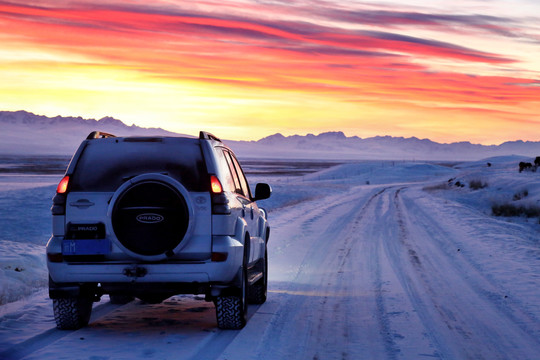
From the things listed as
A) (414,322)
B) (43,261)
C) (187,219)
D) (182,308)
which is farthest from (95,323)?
(43,261)

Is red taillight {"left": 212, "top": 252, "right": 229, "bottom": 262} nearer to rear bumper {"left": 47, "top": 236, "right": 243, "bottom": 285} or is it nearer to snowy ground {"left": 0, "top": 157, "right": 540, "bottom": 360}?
rear bumper {"left": 47, "top": 236, "right": 243, "bottom": 285}

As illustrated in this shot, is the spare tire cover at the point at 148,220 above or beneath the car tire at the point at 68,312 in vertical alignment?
above

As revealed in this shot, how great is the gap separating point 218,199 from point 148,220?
744mm

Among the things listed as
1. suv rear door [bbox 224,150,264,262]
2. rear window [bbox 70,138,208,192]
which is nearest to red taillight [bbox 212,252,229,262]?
rear window [bbox 70,138,208,192]

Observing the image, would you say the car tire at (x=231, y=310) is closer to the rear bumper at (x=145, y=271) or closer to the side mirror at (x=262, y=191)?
the rear bumper at (x=145, y=271)

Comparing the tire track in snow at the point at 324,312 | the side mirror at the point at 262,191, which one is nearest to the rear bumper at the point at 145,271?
the tire track in snow at the point at 324,312

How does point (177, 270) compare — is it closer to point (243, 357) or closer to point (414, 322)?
point (243, 357)

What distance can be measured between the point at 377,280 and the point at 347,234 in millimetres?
7494

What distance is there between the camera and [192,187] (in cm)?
713

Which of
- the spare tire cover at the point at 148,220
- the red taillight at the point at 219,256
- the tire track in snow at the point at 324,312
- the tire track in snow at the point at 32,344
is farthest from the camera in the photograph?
the red taillight at the point at 219,256

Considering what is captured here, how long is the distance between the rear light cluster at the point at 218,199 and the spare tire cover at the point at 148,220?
0.33m

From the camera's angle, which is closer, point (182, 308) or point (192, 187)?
point (192, 187)

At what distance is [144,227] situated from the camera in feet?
22.5

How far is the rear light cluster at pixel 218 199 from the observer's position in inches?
278
